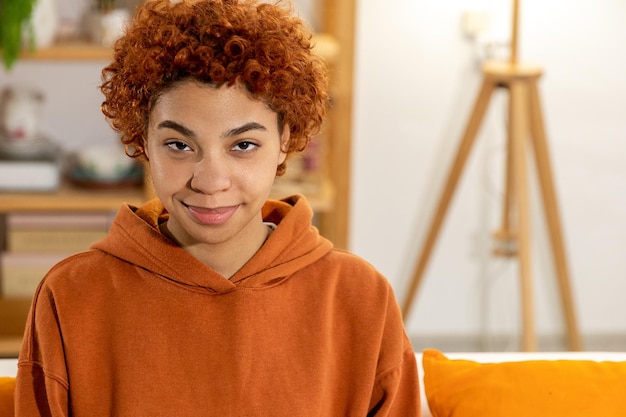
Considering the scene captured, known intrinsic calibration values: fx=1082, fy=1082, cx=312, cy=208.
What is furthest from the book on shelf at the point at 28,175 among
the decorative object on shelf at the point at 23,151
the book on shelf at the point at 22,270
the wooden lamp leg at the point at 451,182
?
the wooden lamp leg at the point at 451,182

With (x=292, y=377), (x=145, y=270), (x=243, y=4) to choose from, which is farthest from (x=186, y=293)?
(x=243, y=4)

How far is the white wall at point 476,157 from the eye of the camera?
10.7 ft

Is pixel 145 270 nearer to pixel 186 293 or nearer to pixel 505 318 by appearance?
pixel 186 293

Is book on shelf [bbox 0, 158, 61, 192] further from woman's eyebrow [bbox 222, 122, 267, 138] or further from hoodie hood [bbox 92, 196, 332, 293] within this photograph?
woman's eyebrow [bbox 222, 122, 267, 138]

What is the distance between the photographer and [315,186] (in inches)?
121

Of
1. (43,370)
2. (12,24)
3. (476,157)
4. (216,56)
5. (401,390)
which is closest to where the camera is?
(216,56)

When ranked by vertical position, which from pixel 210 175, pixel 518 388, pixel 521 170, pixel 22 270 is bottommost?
pixel 22 270

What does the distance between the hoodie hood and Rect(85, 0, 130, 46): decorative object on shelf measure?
4.78 ft

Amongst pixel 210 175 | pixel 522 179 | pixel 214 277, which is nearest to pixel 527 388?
pixel 214 277

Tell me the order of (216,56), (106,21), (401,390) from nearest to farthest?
(216,56) < (401,390) < (106,21)

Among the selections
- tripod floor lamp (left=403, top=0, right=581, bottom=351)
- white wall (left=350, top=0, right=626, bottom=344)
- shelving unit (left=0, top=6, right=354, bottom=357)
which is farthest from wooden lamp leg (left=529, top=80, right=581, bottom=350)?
shelving unit (left=0, top=6, right=354, bottom=357)

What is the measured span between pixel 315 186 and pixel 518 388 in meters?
1.49

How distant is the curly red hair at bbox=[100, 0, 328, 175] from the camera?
1347 millimetres

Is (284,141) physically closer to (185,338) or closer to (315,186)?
(185,338)
